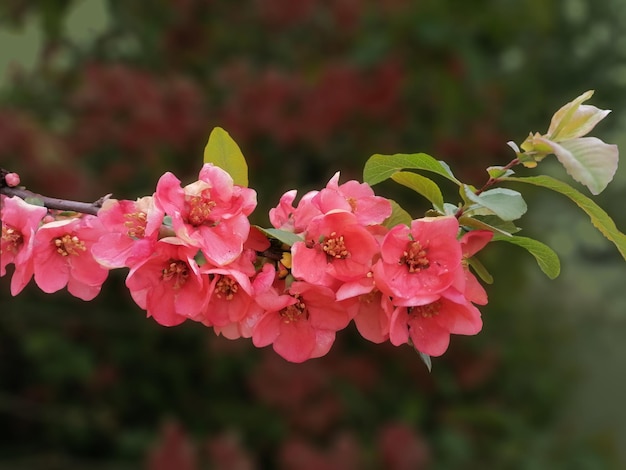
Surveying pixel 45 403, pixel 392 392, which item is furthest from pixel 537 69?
pixel 45 403

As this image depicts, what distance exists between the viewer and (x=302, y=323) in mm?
435

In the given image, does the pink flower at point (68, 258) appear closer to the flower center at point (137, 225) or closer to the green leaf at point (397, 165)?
the flower center at point (137, 225)

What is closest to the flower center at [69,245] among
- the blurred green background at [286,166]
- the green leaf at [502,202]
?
the green leaf at [502,202]

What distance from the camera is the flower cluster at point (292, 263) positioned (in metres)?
0.40

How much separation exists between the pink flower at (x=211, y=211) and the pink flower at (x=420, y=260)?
7cm

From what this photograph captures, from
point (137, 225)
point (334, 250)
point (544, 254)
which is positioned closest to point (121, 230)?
point (137, 225)

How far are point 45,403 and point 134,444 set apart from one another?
32 centimetres

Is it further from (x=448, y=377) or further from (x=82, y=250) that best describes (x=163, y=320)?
(x=448, y=377)

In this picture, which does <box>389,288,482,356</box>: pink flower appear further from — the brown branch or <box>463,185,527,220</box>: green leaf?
the brown branch

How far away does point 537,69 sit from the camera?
224 cm

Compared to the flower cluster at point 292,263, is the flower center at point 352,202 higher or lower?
higher

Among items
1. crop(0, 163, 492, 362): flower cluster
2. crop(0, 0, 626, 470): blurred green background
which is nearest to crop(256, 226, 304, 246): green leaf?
crop(0, 163, 492, 362): flower cluster

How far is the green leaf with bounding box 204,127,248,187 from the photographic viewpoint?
0.45 metres

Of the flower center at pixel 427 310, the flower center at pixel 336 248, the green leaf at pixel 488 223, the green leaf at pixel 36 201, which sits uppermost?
the green leaf at pixel 488 223
